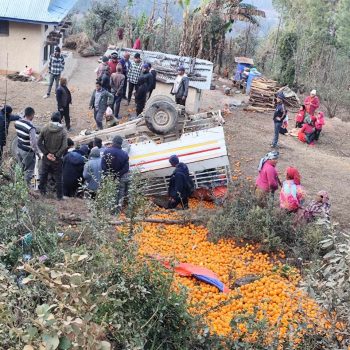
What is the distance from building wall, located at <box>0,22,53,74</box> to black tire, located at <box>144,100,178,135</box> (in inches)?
402

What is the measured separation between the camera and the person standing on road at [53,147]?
902 centimetres

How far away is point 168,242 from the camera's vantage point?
26.1ft

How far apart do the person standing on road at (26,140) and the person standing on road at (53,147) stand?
32 centimetres

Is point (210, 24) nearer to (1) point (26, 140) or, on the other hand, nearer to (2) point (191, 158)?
(2) point (191, 158)

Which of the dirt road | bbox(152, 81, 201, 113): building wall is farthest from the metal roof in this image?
the dirt road

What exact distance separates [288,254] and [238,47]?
854 inches

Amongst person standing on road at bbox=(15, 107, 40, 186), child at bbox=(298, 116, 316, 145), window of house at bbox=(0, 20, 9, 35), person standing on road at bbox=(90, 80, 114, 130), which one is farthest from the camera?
window of house at bbox=(0, 20, 9, 35)

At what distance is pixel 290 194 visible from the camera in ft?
28.8

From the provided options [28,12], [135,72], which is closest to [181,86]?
[135,72]

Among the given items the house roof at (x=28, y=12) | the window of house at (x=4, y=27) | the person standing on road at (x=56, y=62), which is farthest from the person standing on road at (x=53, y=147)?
the window of house at (x=4, y=27)

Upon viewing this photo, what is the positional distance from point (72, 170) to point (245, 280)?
12.9ft

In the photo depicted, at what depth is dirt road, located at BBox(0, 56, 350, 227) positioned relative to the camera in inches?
478

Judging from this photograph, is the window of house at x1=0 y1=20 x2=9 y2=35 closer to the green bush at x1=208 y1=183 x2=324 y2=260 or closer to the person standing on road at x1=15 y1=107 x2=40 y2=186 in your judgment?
the person standing on road at x1=15 y1=107 x2=40 y2=186

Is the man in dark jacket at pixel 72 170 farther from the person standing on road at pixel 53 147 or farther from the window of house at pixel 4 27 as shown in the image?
the window of house at pixel 4 27
